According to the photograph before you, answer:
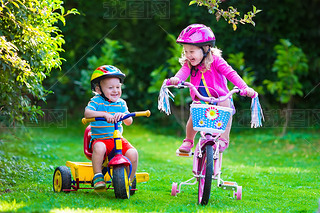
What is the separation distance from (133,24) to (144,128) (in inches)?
121

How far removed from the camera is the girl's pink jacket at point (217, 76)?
4852 millimetres

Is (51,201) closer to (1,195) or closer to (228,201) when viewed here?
(1,195)

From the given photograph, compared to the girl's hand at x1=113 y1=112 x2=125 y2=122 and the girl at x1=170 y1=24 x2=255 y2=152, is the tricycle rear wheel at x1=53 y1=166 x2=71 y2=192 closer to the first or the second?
the girl's hand at x1=113 y1=112 x2=125 y2=122

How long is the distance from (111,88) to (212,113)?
108 cm

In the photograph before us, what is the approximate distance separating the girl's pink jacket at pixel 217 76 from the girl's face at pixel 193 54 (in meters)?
0.09

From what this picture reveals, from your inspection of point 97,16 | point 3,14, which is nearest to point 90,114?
point 3,14

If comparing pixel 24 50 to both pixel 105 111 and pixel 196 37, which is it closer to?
pixel 105 111

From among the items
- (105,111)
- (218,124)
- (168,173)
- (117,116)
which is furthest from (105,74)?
(168,173)

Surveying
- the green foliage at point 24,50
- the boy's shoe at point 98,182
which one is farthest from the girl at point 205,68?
the green foliage at point 24,50

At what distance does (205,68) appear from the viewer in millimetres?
4918

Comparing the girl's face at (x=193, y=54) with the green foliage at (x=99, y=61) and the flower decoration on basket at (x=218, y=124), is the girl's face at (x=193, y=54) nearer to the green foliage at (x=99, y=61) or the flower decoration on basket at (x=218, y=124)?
the flower decoration on basket at (x=218, y=124)

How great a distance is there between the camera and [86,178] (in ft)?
16.3

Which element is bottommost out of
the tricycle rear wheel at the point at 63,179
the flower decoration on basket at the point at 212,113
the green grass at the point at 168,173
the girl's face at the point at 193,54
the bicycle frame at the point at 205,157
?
the green grass at the point at 168,173

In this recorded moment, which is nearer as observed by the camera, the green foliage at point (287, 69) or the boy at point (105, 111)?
the boy at point (105, 111)
